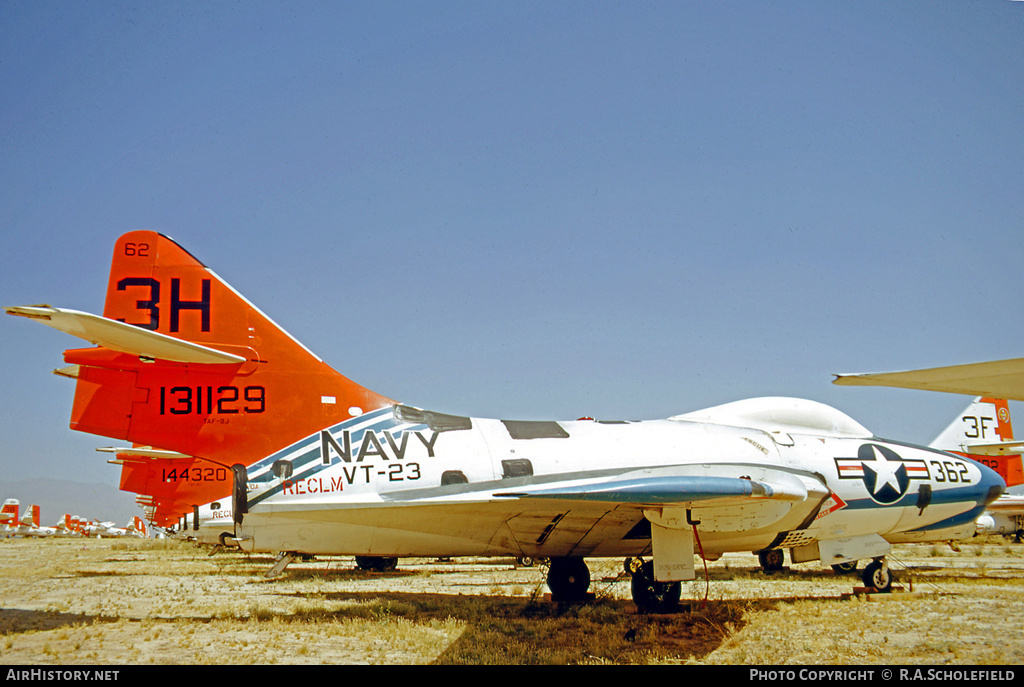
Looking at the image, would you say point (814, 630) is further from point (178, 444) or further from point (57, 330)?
point (57, 330)

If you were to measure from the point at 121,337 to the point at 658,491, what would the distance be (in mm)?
6319

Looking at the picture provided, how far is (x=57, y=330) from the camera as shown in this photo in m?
7.25

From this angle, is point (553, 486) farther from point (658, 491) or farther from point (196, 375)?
point (196, 375)

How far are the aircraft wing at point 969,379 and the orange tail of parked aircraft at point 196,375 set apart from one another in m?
→ 6.79

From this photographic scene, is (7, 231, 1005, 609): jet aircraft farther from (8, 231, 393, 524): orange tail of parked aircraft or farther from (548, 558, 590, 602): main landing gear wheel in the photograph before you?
(548, 558, 590, 602): main landing gear wheel

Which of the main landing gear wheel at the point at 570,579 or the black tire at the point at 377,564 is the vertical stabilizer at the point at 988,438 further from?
the black tire at the point at 377,564

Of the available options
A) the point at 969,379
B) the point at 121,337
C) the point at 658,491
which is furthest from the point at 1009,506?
the point at 121,337

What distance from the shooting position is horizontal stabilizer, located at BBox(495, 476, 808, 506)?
7.69 meters

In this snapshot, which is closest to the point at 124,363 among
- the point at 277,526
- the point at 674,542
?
the point at 277,526

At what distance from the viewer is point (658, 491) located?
7840mm

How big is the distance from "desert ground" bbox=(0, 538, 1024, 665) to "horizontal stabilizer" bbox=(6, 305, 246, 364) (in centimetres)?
333

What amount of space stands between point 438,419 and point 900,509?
7587mm

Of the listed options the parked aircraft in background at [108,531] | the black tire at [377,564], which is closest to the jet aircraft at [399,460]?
the black tire at [377,564]
